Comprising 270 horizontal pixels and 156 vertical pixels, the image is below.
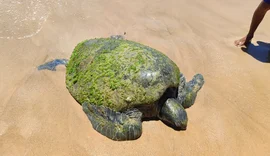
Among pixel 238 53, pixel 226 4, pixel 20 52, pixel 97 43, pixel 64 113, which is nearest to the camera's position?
pixel 64 113

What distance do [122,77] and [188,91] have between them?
874mm

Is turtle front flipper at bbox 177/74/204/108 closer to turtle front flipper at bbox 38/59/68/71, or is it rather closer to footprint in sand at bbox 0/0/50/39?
turtle front flipper at bbox 38/59/68/71

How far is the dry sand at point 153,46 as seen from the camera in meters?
2.91

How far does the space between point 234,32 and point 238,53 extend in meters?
0.67

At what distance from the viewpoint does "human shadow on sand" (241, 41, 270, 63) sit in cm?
434

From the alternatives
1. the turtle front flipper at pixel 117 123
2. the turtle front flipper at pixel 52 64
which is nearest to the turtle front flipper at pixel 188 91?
the turtle front flipper at pixel 117 123

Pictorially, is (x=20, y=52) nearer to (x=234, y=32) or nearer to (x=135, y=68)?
(x=135, y=68)

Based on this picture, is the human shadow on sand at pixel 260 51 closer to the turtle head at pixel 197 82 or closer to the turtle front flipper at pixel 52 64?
the turtle head at pixel 197 82

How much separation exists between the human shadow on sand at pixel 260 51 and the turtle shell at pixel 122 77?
1.85m

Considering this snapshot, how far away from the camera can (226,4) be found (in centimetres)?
574

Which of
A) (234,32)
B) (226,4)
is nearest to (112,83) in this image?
(234,32)

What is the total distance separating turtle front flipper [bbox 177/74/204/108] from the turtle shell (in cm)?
25

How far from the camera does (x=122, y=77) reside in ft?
9.77

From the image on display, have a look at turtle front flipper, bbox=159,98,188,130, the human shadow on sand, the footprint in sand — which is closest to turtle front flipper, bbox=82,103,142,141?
turtle front flipper, bbox=159,98,188,130
